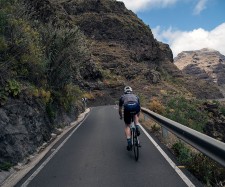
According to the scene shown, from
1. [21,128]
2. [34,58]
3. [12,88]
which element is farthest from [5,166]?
[34,58]

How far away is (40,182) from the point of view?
7.39m

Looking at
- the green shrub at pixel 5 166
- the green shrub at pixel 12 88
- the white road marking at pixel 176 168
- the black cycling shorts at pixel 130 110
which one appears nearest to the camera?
the white road marking at pixel 176 168

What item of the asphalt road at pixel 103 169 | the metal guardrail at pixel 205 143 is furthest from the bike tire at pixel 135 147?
the metal guardrail at pixel 205 143

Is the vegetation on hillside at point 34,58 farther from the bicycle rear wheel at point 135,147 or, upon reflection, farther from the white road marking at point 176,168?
the white road marking at point 176,168

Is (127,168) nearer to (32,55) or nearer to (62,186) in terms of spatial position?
(62,186)

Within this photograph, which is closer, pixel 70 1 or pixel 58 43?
pixel 58 43

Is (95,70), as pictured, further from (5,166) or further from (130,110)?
(5,166)

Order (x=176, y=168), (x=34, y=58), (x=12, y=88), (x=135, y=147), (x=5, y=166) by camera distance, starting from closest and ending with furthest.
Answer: (x=176, y=168)
(x=5, y=166)
(x=135, y=147)
(x=12, y=88)
(x=34, y=58)

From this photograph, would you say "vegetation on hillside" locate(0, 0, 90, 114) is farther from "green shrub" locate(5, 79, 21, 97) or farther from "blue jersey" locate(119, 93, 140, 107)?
"blue jersey" locate(119, 93, 140, 107)

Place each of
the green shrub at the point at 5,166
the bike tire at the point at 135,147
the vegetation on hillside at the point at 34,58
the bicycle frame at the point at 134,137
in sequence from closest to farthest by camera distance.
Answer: the green shrub at the point at 5,166 < the bike tire at the point at 135,147 < the bicycle frame at the point at 134,137 < the vegetation on hillside at the point at 34,58

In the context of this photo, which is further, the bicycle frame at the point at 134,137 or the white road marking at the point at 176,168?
the bicycle frame at the point at 134,137

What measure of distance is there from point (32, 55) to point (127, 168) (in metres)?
7.64

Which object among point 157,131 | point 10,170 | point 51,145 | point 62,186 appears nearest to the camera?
point 62,186

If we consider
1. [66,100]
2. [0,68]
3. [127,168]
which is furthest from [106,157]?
[66,100]
